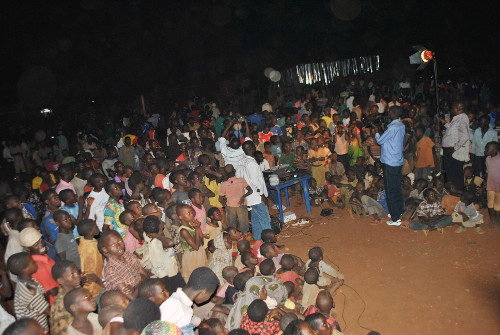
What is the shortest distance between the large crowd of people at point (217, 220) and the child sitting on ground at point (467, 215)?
0.7 inches

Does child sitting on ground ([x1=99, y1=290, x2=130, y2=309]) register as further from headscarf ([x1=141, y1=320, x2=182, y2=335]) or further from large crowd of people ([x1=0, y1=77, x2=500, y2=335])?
headscarf ([x1=141, y1=320, x2=182, y2=335])

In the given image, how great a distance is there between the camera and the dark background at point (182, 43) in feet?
79.1

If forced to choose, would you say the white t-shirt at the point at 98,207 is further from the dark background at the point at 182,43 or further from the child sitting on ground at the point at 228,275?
the dark background at the point at 182,43

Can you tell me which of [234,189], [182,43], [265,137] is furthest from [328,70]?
[234,189]

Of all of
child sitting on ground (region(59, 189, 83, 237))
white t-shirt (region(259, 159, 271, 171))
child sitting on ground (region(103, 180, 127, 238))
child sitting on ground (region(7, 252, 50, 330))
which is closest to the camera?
child sitting on ground (region(7, 252, 50, 330))

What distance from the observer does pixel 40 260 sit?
13.7ft

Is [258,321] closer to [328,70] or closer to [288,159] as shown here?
[288,159]

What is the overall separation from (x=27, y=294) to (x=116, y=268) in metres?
0.87

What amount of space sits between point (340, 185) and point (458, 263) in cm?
314

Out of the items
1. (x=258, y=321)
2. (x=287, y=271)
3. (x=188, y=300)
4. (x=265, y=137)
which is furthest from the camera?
(x=265, y=137)

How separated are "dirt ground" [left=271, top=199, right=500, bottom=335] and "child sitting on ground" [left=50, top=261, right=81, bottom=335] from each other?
3.23m

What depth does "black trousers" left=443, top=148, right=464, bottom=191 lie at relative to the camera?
722 cm

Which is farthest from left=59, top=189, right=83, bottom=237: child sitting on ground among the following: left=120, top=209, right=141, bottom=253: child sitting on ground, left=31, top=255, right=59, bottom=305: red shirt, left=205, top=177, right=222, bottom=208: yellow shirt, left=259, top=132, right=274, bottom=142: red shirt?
left=259, top=132, right=274, bottom=142: red shirt

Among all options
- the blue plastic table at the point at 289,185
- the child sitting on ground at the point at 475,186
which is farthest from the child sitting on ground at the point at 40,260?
the child sitting on ground at the point at 475,186
